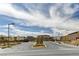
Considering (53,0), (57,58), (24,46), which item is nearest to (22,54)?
(24,46)

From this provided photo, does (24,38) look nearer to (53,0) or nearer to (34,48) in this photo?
(34,48)

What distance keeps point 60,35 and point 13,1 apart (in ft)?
2.27

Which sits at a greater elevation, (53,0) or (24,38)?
(53,0)

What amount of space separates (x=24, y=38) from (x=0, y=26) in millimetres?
316

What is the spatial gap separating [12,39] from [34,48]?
0.93 ft

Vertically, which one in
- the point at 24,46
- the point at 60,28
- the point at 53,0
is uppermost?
the point at 53,0

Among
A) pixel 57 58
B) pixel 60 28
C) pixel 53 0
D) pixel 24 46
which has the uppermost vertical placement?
pixel 53 0

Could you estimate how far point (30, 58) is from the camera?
245 centimetres

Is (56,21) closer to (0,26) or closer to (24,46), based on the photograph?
(24,46)

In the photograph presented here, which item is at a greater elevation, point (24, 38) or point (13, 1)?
point (13, 1)

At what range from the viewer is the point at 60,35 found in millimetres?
2445

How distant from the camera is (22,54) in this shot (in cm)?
245

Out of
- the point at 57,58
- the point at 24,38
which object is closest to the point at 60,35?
the point at 57,58

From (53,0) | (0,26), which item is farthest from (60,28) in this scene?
(0,26)
